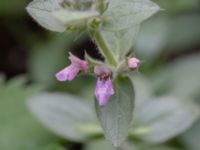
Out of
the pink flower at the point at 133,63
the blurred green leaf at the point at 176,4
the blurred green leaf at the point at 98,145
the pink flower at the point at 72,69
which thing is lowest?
the blurred green leaf at the point at 98,145

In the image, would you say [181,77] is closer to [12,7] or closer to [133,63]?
[12,7]

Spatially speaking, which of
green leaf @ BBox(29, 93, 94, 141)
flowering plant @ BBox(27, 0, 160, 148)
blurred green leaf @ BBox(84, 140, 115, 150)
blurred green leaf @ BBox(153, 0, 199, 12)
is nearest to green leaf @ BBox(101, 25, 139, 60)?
flowering plant @ BBox(27, 0, 160, 148)

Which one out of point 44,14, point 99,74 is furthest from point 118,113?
point 44,14

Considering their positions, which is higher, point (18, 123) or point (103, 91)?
point (103, 91)

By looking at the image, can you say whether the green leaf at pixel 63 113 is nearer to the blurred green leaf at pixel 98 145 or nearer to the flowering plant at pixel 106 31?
the blurred green leaf at pixel 98 145

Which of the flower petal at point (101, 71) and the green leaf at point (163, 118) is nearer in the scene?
the flower petal at point (101, 71)

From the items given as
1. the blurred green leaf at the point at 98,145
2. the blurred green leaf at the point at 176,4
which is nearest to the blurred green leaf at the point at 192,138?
the blurred green leaf at the point at 98,145

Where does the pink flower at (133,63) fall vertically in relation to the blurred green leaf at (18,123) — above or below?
above
